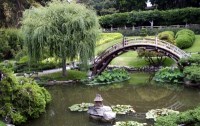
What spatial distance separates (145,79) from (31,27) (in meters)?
11.5

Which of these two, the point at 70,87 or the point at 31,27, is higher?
the point at 31,27

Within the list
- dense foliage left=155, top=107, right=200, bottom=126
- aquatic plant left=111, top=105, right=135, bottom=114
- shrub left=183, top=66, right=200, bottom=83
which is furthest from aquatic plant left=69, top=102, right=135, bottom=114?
shrub left=183, top=66, right=200, bottom=83

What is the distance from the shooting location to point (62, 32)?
33.0 metres

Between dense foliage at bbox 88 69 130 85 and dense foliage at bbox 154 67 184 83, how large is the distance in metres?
3.05

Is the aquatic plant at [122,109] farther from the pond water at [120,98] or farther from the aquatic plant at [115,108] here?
the pond water at [120,98]

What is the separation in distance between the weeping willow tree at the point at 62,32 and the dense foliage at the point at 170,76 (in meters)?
6.44

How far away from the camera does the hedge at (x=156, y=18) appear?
52.6 meters

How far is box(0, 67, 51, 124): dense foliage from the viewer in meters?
23.2

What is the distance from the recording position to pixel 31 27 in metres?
33.8

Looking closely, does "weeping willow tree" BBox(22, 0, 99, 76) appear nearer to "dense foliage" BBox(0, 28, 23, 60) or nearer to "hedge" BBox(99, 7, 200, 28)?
"dense foliage" BBox(0, 28, 23, 60)

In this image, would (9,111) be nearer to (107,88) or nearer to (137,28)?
(107,88)

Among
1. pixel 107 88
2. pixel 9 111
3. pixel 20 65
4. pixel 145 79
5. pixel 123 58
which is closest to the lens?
pixel 9 111

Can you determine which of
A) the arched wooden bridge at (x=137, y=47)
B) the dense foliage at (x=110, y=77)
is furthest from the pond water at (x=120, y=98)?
the arched wooden bridge at (x=137, y=47)

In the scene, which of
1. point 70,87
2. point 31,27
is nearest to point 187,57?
point 70,87
